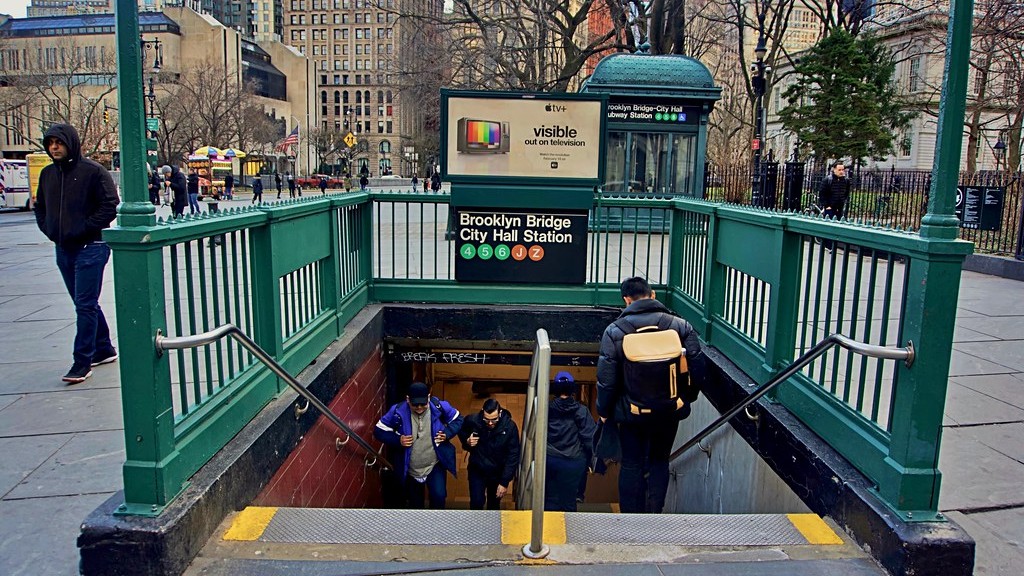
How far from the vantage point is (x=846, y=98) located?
81.8 ft

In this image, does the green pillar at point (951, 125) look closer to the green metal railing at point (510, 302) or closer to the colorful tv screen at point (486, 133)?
the green metal railing at point (510, 302)

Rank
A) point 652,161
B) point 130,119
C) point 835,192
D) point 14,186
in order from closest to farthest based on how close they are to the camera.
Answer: point 130,119
point 835,192
point 652,161
point 14,186

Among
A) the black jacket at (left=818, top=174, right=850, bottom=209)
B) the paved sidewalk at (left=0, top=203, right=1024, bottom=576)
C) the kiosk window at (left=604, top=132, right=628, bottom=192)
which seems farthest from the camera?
the kiosk window at (left=604, top=132, right=628, bottom=192)

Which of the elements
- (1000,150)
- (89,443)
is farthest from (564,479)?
(1000,150)

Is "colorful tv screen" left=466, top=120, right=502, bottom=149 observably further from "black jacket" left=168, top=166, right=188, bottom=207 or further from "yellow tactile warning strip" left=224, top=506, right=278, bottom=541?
"black jacket" left=168, top=166, right=188, bottom=207

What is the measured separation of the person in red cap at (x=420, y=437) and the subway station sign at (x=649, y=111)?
10711 millimetres

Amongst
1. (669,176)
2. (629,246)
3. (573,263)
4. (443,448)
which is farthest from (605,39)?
(443,448)

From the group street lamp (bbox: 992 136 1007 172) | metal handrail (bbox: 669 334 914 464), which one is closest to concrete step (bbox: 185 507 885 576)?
metal handrail (bbox: 669 334 914 464)

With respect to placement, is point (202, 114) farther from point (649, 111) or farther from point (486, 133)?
point (486, 133)

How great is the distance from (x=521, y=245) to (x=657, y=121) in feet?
31.8

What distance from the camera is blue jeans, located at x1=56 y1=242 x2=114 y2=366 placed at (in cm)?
554

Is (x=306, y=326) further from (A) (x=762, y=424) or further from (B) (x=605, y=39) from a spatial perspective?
(B) (x=605, y=39)

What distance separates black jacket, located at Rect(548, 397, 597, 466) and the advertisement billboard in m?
2.32

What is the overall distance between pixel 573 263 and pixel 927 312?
470 centimetres
